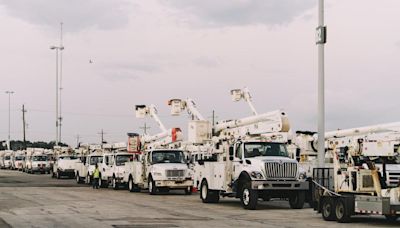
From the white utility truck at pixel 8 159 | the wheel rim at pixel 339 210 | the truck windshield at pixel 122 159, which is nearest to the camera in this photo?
the wheel rim at pixel 339 210

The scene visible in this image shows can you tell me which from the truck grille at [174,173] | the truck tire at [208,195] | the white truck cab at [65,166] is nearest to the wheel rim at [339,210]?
the truck tire at [208,195]

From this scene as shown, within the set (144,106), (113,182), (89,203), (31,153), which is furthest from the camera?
(31,153)

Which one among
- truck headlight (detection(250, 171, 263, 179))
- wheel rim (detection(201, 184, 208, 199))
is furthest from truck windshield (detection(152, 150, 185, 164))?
truck headlight (detection(250, 171, 263, 179))

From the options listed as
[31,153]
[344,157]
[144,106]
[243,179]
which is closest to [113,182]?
[144,106]

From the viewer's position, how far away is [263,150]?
24.5 m

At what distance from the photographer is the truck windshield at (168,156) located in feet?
110

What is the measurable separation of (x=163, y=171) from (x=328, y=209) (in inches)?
563

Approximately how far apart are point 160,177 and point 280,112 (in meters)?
9.39

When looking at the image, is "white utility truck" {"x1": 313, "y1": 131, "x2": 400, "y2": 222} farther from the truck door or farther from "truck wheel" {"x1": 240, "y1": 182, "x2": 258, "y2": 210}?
the truck door

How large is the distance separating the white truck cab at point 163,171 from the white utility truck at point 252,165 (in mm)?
3924

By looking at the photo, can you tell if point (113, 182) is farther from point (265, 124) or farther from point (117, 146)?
point (265, 124)

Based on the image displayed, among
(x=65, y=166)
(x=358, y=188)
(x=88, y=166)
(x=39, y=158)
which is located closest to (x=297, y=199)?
(x=358, y=188)

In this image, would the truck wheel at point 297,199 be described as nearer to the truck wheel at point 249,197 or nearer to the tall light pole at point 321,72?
the truck wheel at point 249,197

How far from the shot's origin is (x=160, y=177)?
3247cm
